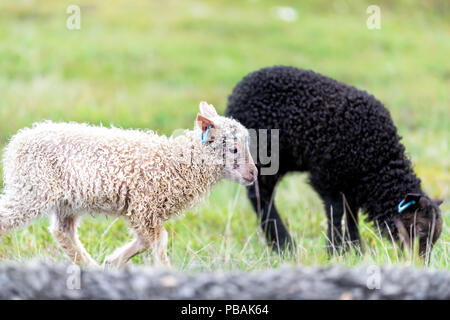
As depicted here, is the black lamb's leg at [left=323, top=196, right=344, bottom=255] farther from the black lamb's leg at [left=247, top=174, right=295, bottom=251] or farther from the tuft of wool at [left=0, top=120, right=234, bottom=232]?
the tuft of wool at [left=0, top=120, right=234, bottom=232]

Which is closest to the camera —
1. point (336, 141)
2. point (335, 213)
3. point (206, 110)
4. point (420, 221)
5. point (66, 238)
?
point (206, 110)

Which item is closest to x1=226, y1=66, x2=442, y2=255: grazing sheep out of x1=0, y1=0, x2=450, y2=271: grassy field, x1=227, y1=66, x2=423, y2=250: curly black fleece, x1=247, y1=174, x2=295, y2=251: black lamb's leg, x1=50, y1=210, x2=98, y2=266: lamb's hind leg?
x1=227, y1=66, x2=423, y2=250: curly black fleece

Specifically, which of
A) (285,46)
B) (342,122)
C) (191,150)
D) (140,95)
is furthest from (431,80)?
(191,150)

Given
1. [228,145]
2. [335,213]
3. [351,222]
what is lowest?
[351,222]

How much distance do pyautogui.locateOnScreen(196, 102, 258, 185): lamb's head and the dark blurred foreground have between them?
1526 mm

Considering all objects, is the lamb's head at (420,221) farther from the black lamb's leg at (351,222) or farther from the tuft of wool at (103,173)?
the tuft of wool at (103,173)

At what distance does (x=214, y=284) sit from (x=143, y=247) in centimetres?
155

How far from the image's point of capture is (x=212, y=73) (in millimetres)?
13906

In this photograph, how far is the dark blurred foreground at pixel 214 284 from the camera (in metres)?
2.58

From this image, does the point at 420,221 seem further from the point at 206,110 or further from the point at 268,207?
the point at 206,110

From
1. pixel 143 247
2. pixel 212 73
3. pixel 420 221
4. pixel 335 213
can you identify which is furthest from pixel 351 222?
pixel 212 73

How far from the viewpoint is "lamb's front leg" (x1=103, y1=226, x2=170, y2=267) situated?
399cm

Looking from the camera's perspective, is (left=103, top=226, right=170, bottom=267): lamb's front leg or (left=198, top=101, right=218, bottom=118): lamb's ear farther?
(left=198, top=101, right=218, bottom=118): lamb's ear

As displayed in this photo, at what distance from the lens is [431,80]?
14445mm
